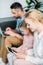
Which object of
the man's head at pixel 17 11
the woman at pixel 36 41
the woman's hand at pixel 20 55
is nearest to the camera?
the woman at pixel 36 41

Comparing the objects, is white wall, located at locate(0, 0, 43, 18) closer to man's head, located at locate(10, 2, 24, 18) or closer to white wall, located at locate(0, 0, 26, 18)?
white wall, located at locate(0, 0, 26, 18)

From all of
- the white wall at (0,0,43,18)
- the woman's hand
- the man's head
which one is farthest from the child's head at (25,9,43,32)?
the white wall at (0,0,43,18)

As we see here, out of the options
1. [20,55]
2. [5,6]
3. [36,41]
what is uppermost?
[5,6]

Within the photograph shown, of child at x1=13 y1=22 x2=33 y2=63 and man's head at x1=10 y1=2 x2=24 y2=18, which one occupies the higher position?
man's head at x1=10 y1=2 x2=24 y2=18

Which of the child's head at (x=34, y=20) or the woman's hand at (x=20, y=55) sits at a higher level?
the child's head at (x=34, y=20)

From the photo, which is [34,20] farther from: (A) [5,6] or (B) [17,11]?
(A) [5,6]

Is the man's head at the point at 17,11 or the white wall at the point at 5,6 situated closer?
the man's head at the point at 17,11

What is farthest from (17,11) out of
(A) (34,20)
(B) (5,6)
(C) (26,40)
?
(B) (5,6)

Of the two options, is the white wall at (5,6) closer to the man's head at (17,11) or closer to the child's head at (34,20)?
the man's head at (17,11)

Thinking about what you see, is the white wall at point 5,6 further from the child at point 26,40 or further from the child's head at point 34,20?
the child's head at point 34,20

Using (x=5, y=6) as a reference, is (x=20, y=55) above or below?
below

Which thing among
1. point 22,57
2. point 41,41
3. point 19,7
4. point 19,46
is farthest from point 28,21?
point 19,7

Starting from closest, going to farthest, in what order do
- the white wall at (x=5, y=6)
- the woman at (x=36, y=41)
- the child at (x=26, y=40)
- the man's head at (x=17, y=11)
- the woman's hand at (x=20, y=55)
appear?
the woman at (x=36, y=41), the woman's hand at (x=20, y=55), the child at (x=26, y=40), the man's head at (x=17, y=11), the white wall at (x=5, y=6)

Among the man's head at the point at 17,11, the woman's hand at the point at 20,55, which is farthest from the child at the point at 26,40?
the man's head at the point at 17,11
